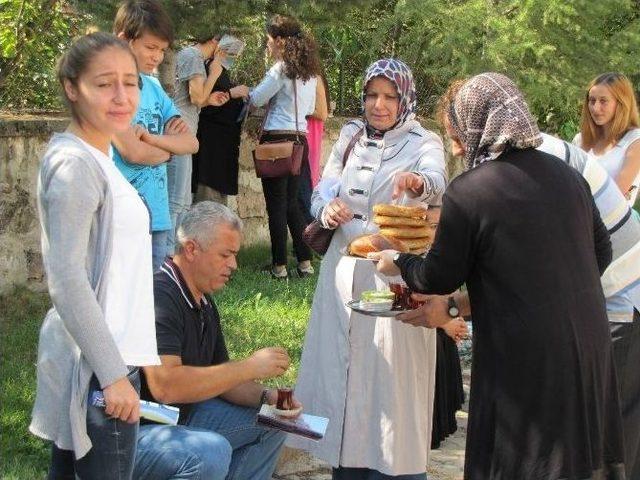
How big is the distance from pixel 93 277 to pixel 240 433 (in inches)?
51.8

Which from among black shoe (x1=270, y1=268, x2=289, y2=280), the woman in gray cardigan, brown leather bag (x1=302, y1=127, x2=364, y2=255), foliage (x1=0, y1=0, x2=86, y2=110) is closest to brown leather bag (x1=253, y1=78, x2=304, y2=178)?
black shoe (x1=270, y1=268, x2=289, y2=280)

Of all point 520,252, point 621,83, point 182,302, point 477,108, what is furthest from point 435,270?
point 621,83

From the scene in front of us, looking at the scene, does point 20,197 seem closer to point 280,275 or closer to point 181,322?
point 280,275

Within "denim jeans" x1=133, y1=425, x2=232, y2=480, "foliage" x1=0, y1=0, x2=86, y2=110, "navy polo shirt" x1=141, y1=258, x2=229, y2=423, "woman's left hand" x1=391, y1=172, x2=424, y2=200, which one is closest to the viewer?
"denim jeans" x1=133, y1=425, x2=232, y2=480

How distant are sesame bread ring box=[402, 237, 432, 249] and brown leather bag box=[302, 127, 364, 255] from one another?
477 mm

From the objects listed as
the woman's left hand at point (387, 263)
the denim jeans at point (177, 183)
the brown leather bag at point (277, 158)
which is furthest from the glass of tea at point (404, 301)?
the brown leather bag at point (277, 158)

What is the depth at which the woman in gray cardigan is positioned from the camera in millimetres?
2965

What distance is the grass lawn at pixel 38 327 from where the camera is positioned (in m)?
4.82

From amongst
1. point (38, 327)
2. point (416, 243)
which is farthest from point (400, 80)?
point (38, 327)

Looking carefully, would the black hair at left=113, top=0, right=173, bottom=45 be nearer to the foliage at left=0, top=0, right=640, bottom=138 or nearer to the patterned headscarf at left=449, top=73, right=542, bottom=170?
the patterned headscarf at left=449, top=73, right=542, bottom=170

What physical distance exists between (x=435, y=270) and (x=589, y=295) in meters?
0.48

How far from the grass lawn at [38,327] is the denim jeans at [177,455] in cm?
107

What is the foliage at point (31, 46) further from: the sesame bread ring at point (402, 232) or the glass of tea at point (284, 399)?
the glass of tea at point (284, 399)

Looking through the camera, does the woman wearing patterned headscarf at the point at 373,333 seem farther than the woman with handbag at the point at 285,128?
No
